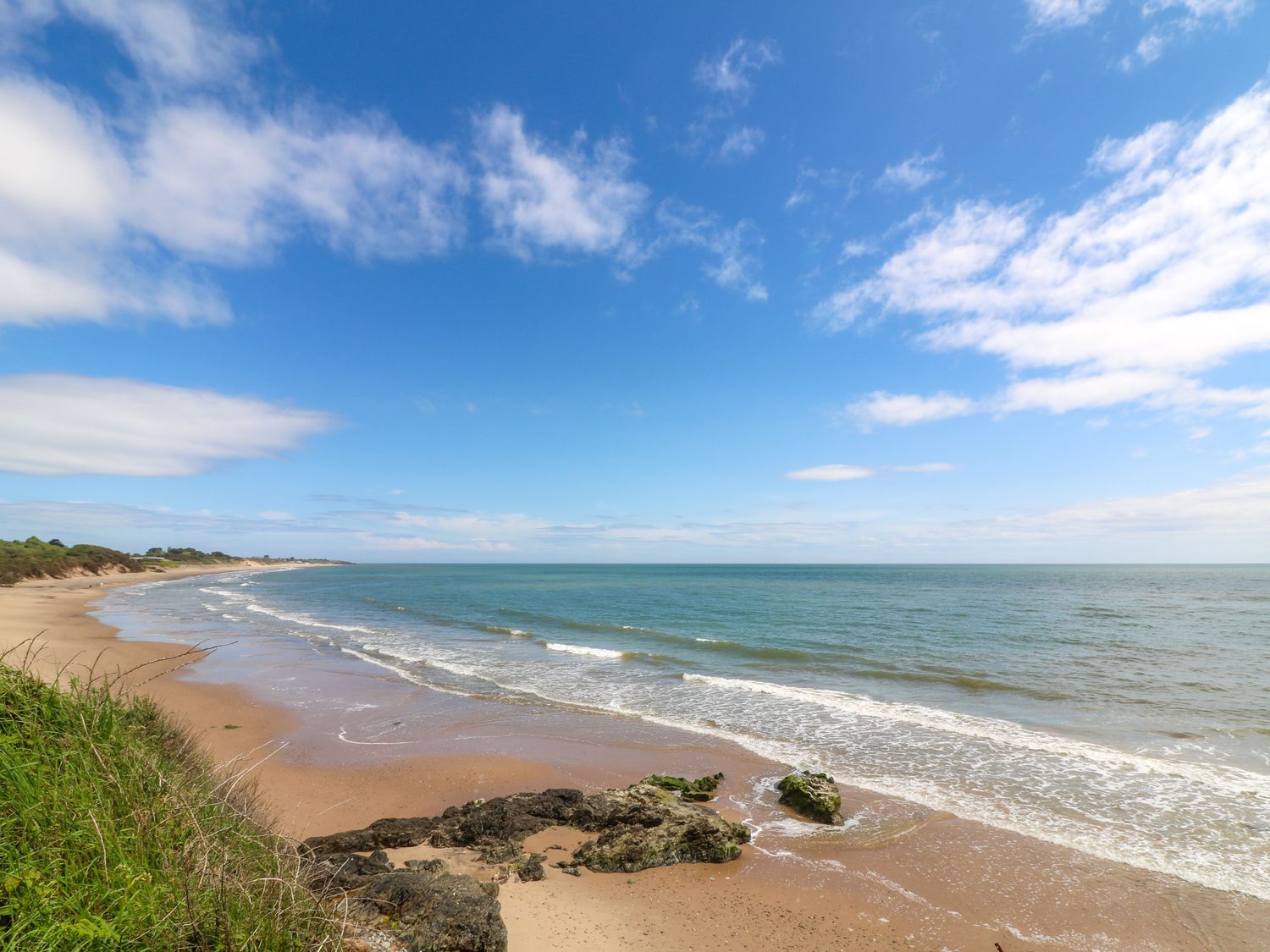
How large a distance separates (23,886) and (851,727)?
15139 millimetres

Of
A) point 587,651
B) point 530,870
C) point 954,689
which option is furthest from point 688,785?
point 587,651

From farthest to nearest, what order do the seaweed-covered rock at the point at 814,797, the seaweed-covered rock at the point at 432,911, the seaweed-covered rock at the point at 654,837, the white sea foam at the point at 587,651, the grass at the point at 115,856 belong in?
the white sea foam at the point at 587,651
the seaweed-covered rock at the point at 814,797
the seaweed-covered rock at the point at 654,837
the seaweed-covered rock at the point at 432,911
the grass at the point at 115,856

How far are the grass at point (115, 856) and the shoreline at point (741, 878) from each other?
2.16ft

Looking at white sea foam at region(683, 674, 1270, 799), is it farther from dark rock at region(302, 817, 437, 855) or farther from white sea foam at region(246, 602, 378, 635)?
white sea foam at region(246, 602, 378, 635)

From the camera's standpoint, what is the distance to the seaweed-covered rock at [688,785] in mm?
10344

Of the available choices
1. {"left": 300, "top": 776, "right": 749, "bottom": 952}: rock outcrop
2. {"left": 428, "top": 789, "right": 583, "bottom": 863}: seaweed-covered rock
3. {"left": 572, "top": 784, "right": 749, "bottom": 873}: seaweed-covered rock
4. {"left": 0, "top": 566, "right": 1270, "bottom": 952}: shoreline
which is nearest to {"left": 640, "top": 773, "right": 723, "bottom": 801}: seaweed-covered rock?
{"left": 300, "top": 776, "right": 749, "bottom": 952}: rock outcrop

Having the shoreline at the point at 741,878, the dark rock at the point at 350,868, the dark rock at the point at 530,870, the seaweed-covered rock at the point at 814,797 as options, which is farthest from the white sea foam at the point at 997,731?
the dark rock at the point at 350,868

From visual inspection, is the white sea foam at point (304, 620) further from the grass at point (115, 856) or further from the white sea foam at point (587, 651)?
the grass at point (115, 856)

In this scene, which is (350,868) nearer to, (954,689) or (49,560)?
(954,689)

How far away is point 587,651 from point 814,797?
17864mm

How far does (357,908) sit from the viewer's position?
5293 mm

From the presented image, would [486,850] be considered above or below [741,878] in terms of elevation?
above

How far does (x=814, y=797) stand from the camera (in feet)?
31.5

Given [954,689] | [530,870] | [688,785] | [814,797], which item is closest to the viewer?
[530,870]
